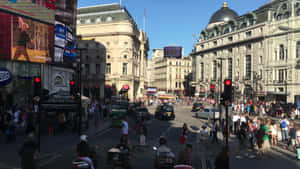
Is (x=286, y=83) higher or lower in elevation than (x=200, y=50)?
lower

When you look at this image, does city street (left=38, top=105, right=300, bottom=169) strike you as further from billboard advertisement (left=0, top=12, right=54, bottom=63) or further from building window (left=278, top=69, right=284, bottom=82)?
Answer: building window (left=278, top=69, right=284, bottom=82)

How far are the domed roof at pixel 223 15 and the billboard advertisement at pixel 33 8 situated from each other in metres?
60.9

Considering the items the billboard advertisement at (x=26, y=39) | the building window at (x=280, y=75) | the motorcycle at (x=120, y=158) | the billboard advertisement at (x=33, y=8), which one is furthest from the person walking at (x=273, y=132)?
the building window at (x=280, y=75)

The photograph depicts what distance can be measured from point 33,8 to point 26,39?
3767mm

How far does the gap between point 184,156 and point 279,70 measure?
51467 mm

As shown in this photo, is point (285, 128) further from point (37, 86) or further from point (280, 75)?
point (280, 75)

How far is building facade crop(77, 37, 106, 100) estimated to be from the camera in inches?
2299

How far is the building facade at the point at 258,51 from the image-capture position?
166 ft

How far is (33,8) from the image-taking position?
29.3m

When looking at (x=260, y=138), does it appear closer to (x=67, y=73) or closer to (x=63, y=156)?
(x=63, y=156)

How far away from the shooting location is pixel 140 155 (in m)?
13.2

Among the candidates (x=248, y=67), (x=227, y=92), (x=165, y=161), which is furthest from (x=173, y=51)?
(x=165, y=161)

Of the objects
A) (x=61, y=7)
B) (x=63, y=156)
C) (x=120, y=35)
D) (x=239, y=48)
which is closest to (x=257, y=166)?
(x=63, y=156)

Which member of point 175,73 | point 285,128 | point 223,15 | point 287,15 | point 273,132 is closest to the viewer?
point 273,132
